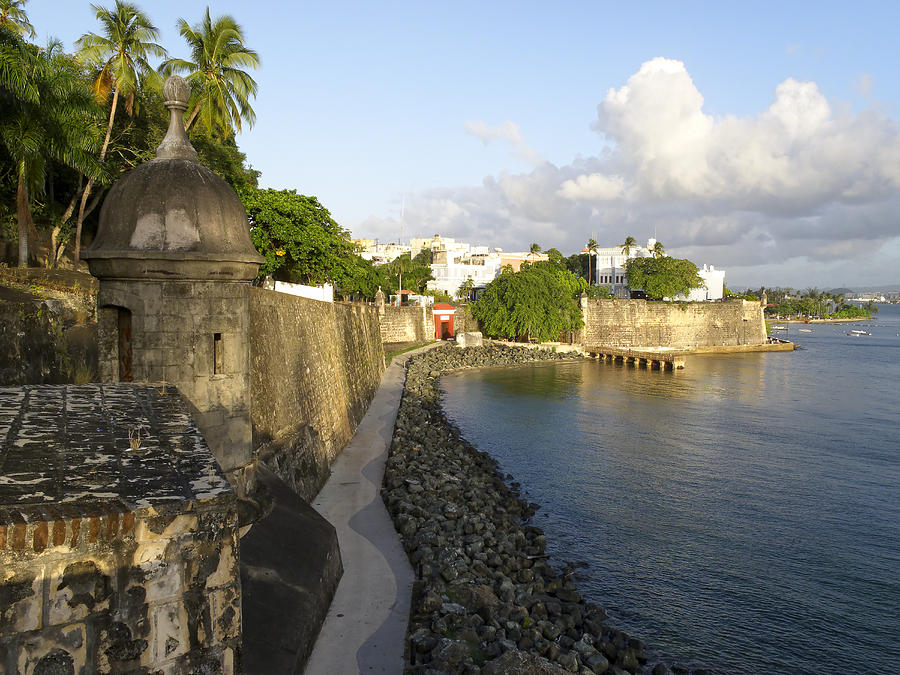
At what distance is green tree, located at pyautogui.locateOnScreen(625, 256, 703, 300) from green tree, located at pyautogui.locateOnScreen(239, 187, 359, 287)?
57.4m

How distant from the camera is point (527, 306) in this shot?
215ft

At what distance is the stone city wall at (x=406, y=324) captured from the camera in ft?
197

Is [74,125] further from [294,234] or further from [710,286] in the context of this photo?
[710,286]

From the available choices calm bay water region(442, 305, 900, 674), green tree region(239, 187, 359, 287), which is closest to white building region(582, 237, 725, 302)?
calm bay water region(442, 305, 900, 674)

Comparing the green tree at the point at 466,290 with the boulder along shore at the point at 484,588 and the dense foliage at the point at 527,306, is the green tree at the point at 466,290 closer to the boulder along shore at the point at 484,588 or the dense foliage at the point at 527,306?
the dense foliage at the point at 527,306

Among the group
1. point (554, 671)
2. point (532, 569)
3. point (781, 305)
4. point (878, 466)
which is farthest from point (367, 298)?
point (781, 305)

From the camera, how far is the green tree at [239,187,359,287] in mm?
29828

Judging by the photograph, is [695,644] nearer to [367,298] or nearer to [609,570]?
[609,570]

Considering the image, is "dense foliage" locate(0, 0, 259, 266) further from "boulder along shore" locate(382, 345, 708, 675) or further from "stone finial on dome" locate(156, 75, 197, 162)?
"boulder along shore" locate(382, 345, 708, 675)

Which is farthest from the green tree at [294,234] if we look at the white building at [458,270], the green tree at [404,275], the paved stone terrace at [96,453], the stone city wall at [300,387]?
the white building at [458,270]

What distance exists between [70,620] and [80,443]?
1.41 metres

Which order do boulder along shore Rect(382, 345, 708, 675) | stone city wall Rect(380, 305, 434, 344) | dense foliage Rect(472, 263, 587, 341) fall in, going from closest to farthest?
boulder along shore Rect(382, 345, 708, 675) → stone city wall Rect(380, 305, 434, 344) → dense foliage Rect(472, 263, 587, 341)

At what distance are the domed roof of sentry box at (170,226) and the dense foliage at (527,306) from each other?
5831cm

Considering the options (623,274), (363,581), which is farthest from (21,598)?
(623,274)
